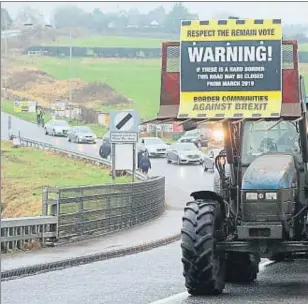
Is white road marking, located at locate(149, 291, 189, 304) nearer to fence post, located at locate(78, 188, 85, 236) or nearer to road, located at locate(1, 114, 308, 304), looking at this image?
road, located at locate(1, 114, 308, 304)

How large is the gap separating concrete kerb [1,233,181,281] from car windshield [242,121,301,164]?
425cm

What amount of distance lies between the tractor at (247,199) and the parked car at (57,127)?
192 ft

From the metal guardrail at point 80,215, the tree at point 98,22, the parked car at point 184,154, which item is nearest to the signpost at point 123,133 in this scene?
the metal guardrail at point 80,215

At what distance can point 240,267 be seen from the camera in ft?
50.8

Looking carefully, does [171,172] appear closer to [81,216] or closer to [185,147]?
[185,147]

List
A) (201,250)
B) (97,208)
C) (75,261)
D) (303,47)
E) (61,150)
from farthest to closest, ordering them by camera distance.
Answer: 1. (61,150)
2. (97,208)
3. (75,261)
4. (303,47)
5. (201,250)

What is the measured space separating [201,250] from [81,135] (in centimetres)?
5800

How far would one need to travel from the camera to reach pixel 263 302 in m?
13.3

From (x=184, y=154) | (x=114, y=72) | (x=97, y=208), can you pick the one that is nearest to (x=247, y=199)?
(x=97, y=208)

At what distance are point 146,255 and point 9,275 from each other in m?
4.93

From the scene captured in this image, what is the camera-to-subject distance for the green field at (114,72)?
7000 centimetres

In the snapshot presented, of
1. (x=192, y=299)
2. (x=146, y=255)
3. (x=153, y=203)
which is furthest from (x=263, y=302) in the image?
(x=153, y=203)

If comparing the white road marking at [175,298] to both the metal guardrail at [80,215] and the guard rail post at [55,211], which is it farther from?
the guard rail post at [55,211]

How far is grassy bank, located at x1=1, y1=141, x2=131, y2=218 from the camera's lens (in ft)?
141
